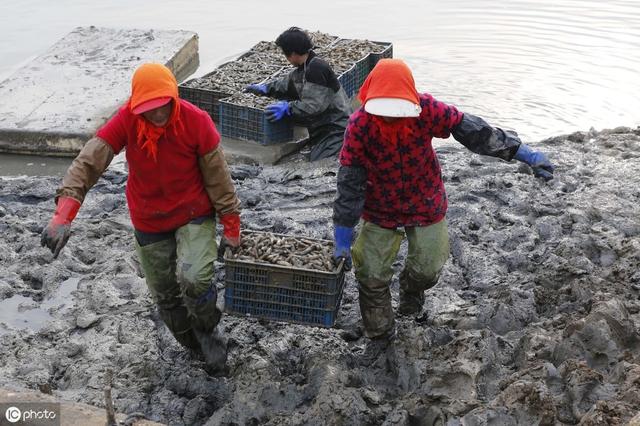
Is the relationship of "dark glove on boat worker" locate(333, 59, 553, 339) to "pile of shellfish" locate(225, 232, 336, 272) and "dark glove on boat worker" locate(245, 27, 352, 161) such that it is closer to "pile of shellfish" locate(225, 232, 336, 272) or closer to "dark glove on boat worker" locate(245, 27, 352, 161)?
"pile of shellfish" locate(225, 232, 336, 272)

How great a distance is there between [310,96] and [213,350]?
3662 mm

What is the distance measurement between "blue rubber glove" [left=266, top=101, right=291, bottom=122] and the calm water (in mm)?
2762

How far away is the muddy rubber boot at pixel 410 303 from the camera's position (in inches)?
231

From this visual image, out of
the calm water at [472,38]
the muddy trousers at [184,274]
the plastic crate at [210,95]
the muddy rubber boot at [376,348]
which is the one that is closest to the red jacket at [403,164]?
the muddy rubber boot at [376,348]

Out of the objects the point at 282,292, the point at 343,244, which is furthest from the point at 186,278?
the point at 343,244

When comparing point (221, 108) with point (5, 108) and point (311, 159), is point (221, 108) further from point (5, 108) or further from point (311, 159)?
point (5, 108)

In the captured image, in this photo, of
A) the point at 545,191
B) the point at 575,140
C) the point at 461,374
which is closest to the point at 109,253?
the point at 461,374

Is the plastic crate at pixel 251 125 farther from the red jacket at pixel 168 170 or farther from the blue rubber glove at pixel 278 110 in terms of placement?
the red jacket at pixel 168 170

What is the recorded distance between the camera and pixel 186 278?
4977mm

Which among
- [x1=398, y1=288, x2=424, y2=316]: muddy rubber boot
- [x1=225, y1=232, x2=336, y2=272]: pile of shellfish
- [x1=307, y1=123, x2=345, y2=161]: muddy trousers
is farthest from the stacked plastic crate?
[x1=398, y1=288, x2=424, y2=316]: muddy rubber boot

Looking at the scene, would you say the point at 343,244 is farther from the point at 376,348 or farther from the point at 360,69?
the point at 360,69

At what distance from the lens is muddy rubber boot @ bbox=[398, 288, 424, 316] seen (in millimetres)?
5859

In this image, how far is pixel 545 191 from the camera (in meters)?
7.98

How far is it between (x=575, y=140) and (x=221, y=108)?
3.63 metres
